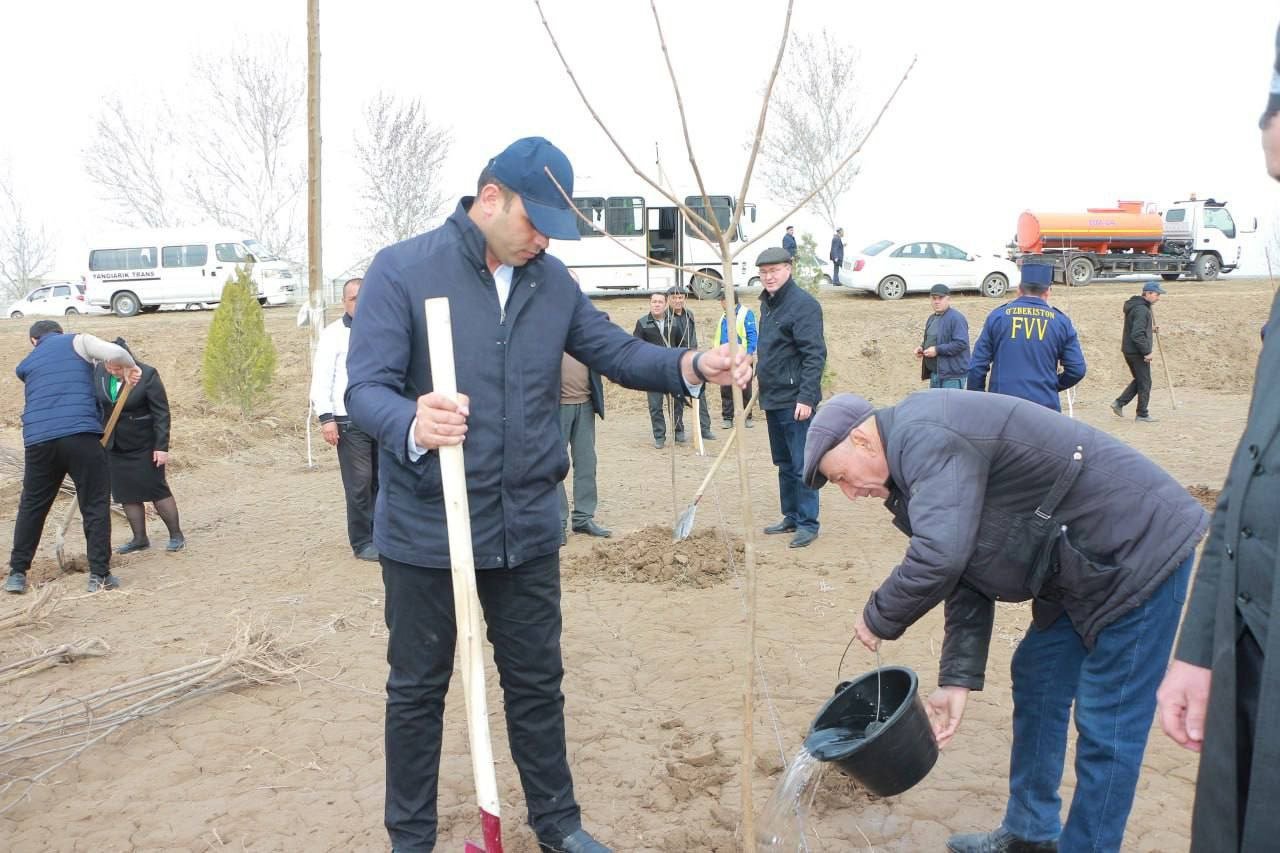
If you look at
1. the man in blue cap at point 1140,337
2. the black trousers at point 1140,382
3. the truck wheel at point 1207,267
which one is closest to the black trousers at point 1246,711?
the man in blue cap at point 1140,337

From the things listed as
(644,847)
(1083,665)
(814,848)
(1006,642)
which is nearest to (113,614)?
(644,847)

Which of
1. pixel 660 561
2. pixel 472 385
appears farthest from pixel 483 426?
pixel 660 561

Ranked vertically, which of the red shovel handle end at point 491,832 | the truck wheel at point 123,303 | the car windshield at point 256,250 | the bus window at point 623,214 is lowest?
the red shovel handle end at point 491,832

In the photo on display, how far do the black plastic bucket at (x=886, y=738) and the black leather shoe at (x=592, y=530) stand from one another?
14.8ft

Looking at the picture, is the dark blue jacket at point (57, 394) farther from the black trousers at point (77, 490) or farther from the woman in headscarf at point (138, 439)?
the woman in headscarf at point (138, 439)

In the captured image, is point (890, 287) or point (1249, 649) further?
point (890, 287)

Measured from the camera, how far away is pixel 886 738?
2.54 metres

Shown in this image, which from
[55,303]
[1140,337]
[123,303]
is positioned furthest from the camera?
[55,303]

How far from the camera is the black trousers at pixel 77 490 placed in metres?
6.26

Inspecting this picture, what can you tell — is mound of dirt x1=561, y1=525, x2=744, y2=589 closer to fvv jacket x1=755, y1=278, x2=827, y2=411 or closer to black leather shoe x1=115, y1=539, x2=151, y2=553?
fvv jacket x1=755, y1=278, x2=827, y2=411

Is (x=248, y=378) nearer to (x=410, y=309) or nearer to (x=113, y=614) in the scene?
(x=113, y=614)

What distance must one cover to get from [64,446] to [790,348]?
471 centimetres

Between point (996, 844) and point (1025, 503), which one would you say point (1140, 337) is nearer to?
point (996, 844)

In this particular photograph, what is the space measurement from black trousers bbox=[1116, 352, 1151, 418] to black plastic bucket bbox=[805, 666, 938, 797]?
1110cm
